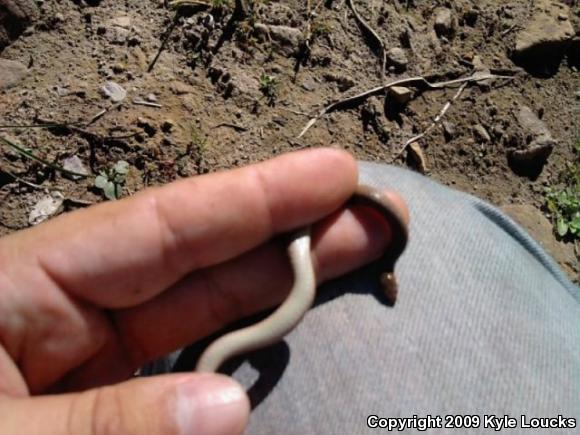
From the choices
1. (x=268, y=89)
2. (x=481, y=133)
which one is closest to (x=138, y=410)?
(x=268, y=89)

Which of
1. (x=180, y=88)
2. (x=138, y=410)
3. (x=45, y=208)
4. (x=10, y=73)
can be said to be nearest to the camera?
(x=138, y=410)

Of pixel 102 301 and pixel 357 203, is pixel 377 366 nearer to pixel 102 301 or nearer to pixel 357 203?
pixel 357 203

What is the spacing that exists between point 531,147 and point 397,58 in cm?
67

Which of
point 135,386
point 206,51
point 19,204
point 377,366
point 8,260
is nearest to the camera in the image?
point 135,386

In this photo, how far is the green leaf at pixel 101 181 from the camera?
2885 millimetres

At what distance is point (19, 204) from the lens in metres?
2.84

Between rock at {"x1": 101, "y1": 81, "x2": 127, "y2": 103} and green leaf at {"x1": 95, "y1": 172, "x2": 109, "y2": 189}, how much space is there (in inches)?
12.2

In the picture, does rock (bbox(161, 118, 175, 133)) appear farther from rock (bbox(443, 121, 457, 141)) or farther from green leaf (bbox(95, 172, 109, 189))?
rock (bbox(443, 121, 457, 141))

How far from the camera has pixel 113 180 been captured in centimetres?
290

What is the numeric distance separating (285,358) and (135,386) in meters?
0.60

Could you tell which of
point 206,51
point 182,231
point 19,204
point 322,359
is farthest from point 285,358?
point 206,51

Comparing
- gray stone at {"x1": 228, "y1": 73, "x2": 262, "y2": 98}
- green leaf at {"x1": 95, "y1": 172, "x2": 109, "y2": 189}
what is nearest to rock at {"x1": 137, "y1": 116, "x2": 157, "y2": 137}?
green leaf at {"x1": 95, "y1": 172, "x2": 109, "y2": 189}

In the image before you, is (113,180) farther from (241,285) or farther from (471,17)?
(471,17)

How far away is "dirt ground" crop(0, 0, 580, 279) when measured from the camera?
115 inches
